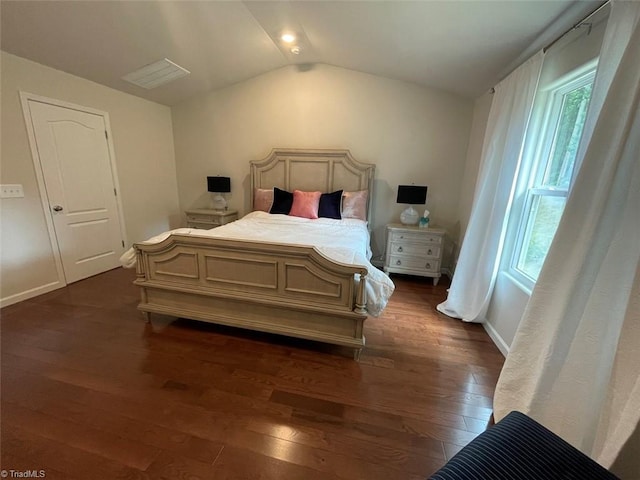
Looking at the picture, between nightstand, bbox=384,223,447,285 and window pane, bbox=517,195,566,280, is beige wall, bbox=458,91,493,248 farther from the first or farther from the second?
window pane, bbox=517,195,566,280

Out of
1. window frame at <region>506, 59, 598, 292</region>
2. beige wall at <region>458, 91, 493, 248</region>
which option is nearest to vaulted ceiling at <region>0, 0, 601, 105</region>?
beige wall at <region>458, 91, 493, 248</region>

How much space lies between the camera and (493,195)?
2266 millimetres

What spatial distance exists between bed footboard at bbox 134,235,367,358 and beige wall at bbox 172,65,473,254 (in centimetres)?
215

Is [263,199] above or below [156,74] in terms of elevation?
below

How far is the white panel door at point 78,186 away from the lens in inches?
108

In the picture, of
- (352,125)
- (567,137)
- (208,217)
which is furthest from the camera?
(208,217)

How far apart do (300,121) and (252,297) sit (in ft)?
8.87

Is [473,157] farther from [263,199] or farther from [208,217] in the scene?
[208,217]

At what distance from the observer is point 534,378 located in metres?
1.27

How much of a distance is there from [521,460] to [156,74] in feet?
14.4

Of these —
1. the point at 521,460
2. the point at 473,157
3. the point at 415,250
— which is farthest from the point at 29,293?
the point at 473,157

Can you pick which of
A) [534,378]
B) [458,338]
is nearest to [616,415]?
[534,378]

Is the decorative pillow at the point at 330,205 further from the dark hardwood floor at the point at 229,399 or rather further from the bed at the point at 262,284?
the dark hardwood floor at the point at 229,399

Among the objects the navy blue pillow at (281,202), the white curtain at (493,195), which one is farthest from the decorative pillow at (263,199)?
the white curtain at (493,195)
